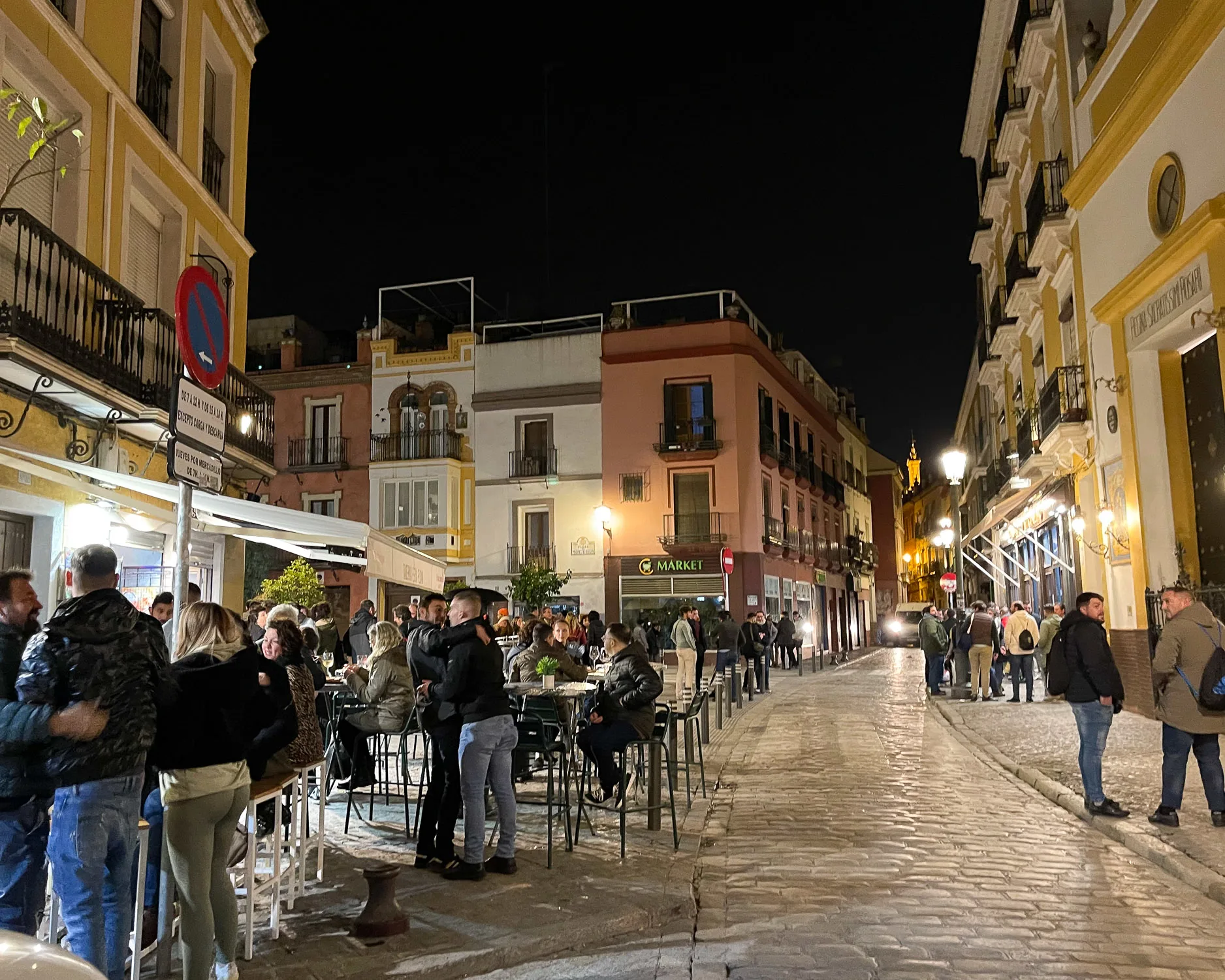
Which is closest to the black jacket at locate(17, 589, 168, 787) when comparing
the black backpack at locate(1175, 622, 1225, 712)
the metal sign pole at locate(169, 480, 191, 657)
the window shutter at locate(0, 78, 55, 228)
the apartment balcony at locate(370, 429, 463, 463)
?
the metal sign pole at locate(169, 480, 191, 657)

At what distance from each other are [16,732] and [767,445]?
31693 mm

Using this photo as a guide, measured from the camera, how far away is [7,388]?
8695mm

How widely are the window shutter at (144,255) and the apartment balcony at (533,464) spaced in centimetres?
2139

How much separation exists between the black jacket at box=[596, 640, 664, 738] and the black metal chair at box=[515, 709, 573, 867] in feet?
1.55

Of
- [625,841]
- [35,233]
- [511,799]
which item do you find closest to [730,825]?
[625,841]

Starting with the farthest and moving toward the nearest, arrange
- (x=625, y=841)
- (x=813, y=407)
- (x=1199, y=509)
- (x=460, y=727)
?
(x=813, y=407) < (x=1199, y=509) < (x=625, y=841) < (x=460, y=727)

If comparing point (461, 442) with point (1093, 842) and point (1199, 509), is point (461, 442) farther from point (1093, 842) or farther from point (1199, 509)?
point (1093, 842)

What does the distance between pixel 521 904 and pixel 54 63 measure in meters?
8.75

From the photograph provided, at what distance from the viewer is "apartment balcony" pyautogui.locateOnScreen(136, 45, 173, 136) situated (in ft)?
38.0

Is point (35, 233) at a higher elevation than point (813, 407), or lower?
lower

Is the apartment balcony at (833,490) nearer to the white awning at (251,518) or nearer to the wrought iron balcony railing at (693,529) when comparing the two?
the wrought iron balcony railing at (693,529)

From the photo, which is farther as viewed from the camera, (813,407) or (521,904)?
(813,407)

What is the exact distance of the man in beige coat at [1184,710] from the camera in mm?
7324

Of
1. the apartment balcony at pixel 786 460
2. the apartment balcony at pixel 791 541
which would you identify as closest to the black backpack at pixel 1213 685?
the apartment balcony at pixel 791 541
